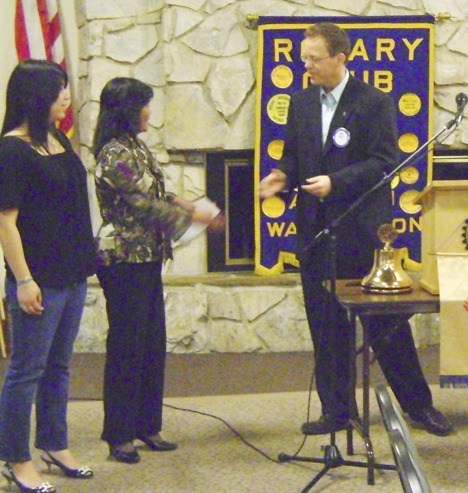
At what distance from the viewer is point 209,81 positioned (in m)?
5.02

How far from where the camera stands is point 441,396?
158 inches

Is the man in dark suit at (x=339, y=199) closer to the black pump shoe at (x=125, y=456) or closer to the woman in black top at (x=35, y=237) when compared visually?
the black pump shoe at (x=125, y=456)

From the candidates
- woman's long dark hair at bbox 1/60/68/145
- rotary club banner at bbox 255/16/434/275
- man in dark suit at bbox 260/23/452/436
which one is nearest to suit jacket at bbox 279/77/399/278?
man in dark suit at bbox 260/23/452/436

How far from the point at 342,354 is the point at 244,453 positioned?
0.50m

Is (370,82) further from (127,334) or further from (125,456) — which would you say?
(125,456)

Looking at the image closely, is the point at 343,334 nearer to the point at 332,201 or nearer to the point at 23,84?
the point at 332,201

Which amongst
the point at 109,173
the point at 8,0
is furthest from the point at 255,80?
the point at 109,173

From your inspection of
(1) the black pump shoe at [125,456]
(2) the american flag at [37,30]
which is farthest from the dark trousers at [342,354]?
(2) the american flag at [37,30]

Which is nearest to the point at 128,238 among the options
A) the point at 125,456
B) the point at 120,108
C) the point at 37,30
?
the point at 120,108

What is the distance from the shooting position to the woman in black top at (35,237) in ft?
8.84

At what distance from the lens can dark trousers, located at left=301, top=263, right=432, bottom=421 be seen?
11.1 feet

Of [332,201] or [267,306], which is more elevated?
[332,201]

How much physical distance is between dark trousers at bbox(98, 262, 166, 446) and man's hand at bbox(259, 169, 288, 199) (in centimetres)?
45

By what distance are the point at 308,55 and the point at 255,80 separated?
179cm
